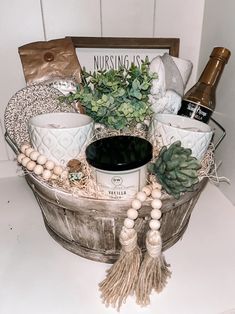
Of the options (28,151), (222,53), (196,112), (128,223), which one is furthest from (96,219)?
(222,53)

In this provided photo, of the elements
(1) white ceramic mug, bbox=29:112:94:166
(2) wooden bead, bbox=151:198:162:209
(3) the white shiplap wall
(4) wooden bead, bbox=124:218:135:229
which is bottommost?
(4) wooden bead, bbox=124:218:135:229

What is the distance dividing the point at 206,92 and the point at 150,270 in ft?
1.16

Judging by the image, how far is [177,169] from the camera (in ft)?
1.38

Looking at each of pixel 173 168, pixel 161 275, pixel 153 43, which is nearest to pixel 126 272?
pixel 161 275

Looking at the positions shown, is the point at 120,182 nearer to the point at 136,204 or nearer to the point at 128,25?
the point at 136,204

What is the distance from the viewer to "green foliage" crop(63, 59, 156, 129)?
475 millimetres

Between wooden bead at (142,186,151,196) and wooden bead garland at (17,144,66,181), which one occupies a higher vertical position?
wooden bead garland at (17,144,66,181)

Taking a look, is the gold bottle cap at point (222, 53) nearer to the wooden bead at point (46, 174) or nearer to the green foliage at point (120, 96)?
the green foliage at point (120, 96)

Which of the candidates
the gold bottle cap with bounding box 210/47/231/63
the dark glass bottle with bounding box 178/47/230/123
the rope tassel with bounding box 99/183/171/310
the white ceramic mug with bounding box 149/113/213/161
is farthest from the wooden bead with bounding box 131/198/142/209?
the gold bottle cap with bounding box 210/47/231/63

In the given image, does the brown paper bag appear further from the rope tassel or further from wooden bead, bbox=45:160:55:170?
the rope tassel

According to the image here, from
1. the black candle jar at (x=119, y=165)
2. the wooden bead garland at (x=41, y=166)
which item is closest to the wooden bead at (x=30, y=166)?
the wooden bead garland at (x=41, y=166)

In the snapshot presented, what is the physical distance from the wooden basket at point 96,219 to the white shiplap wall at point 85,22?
299 mm

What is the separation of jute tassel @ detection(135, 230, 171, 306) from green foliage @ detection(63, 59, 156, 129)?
186mm

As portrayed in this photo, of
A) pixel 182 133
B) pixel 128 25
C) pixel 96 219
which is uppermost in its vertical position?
pixel 128 25
